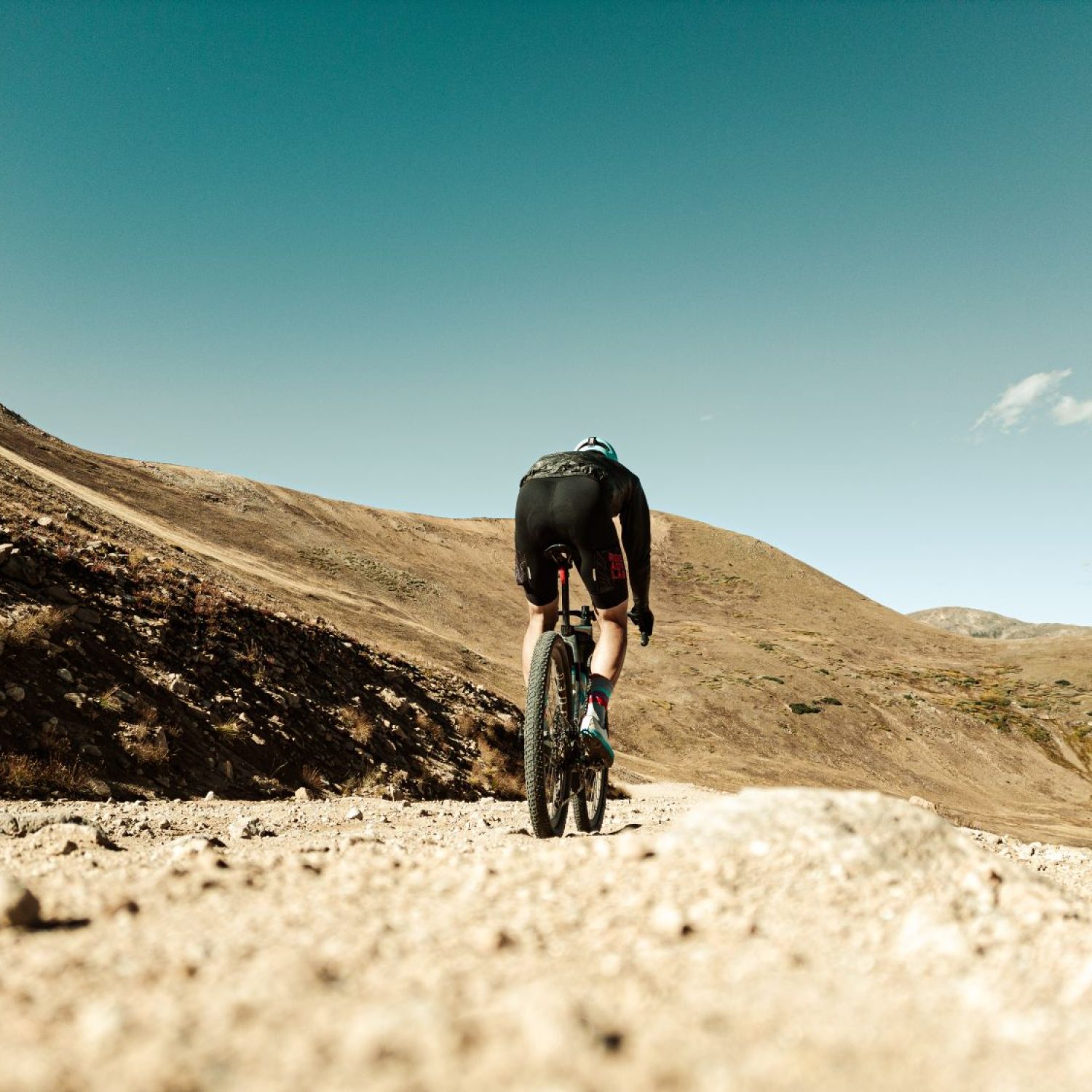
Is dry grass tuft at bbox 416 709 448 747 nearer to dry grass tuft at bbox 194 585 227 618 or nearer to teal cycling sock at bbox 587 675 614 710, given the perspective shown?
dry grass tuft at bbox 194 585 227 618

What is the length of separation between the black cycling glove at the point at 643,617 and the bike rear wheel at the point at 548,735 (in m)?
0.51

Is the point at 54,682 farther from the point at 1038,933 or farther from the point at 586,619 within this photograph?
the point at 1038,933

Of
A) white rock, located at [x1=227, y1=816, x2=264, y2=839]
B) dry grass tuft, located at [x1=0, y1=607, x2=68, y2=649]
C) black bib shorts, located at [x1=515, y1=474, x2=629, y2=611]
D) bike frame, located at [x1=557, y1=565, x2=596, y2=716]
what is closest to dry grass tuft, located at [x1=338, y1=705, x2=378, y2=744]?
dry grass tuft, located at [x1=0, y1=607, x2=68, y2=649]

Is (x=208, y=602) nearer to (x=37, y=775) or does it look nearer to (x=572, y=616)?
(x=37, y=775)

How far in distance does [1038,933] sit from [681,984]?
3.37ft

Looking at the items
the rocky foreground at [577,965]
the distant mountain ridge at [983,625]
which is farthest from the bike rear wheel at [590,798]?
the distant mountain ridge at [983,625]

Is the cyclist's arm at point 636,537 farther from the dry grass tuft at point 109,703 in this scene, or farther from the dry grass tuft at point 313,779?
the dry grass tuft at point 109,703

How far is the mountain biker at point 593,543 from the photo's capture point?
14.5 feet

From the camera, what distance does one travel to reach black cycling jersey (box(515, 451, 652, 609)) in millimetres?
4422

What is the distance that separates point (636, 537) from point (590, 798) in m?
1.87

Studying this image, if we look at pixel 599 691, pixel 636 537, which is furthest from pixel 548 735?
pixel 636 537

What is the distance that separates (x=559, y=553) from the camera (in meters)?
4.57

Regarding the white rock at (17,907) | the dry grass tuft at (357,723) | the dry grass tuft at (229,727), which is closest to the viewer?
the white rock at (17,907)

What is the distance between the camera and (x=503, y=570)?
49.4 m
